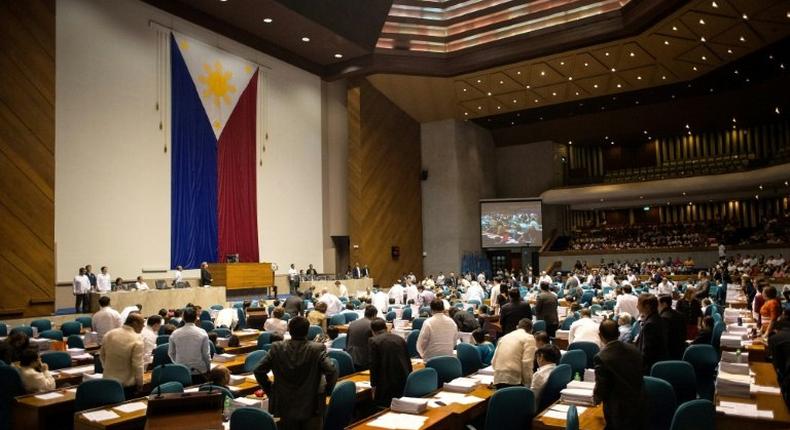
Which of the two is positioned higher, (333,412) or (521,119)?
(521,119)

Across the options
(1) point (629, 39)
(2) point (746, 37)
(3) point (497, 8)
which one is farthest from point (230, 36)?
(2) point (746, 37)

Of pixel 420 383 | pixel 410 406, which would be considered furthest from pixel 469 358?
pixel 410 406

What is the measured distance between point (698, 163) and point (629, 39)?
17.8 meters

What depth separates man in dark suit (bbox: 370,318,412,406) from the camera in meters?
6.03

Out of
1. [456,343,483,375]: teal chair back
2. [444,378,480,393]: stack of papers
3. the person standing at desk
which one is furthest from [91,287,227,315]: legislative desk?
[444,378,480,393]: stack of papers

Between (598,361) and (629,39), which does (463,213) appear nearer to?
(629,39)

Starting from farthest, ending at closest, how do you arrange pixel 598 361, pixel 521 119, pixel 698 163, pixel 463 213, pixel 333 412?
pixel 698 163, pixel 521 119, pixel 463 213, pixel 333 412, pixel 598 361

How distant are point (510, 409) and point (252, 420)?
188 centimetres

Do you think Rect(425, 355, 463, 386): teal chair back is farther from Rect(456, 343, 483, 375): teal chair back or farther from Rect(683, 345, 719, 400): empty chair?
Rect(683, 345, 719, 400): empty chair

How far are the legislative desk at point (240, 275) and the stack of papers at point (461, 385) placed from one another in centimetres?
1493

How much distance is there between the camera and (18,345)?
683 cm

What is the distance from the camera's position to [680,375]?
552 centimetres

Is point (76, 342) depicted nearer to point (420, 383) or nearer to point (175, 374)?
point (175, 374)

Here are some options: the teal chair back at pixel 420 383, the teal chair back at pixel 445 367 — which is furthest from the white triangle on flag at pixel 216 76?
the teal chair back at pixel 420 383
